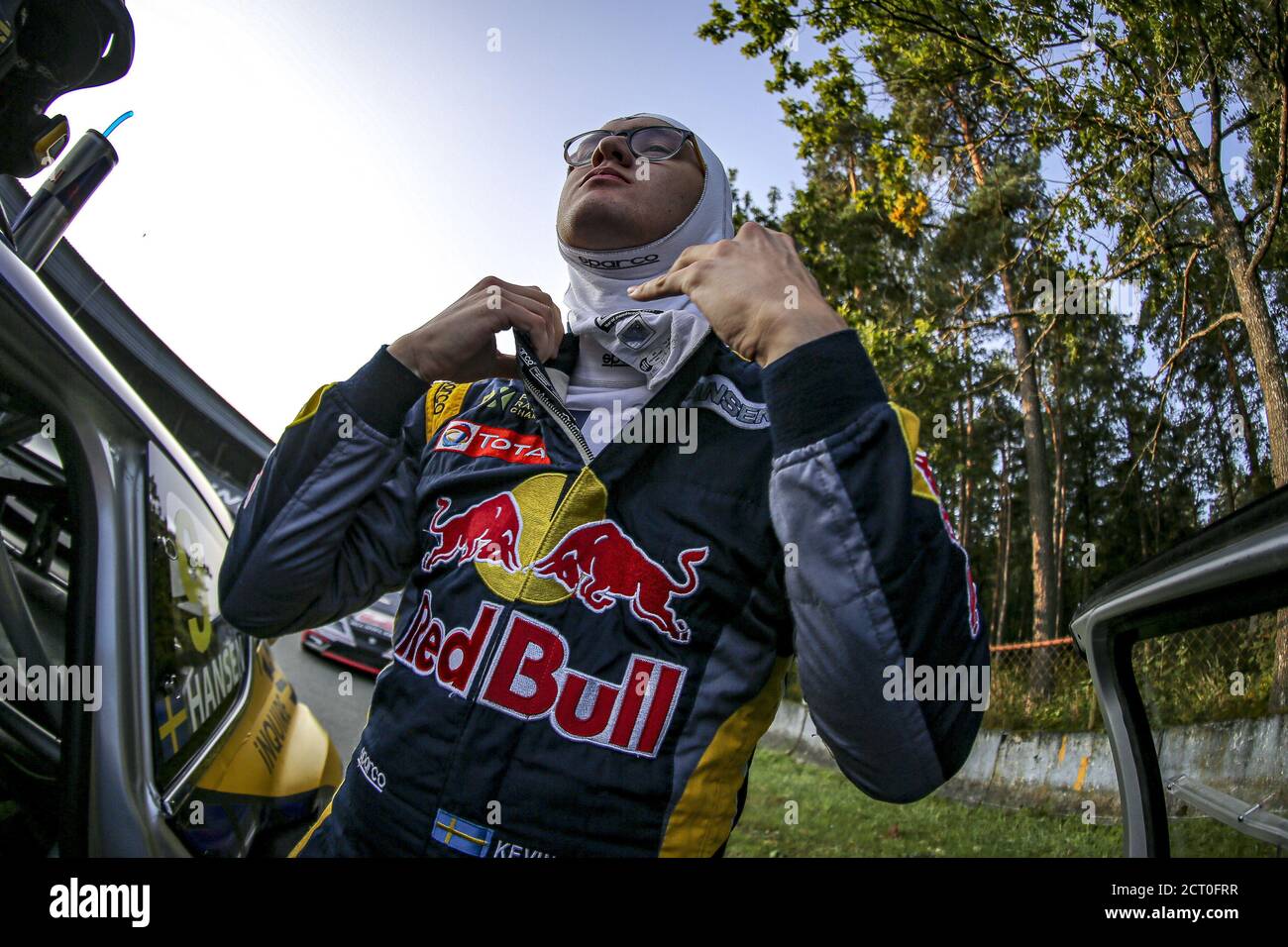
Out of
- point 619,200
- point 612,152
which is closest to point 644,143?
point 612,152

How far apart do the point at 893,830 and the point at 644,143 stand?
6.19m

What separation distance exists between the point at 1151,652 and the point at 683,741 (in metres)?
0.83

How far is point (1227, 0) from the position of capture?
5516 millimetres

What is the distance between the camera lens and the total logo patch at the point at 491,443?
1451 mm

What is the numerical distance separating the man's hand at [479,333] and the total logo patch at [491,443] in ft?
0.34

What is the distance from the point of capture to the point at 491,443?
1.49 meters

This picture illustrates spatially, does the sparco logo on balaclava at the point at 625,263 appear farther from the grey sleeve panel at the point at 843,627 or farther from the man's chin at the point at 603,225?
the grey sleeve panel at the point at 843,627

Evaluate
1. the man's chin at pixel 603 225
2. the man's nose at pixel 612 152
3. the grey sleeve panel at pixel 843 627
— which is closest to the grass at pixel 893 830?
the grey sleeve panel at pixel 843 627

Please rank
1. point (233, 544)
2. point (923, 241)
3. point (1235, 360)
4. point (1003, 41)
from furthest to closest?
point (923, 241) < point (1235, 360) < point (1003, 41) < point (233, 544)

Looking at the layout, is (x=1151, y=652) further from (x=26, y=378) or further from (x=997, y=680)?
(x=997, y=680)

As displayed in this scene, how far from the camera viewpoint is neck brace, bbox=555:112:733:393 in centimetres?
144

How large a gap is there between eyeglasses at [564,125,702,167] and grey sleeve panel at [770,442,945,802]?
3.20 ft

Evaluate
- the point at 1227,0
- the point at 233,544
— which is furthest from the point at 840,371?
the point at 1227,0

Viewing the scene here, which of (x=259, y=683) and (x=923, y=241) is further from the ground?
(x=923, y=241)
